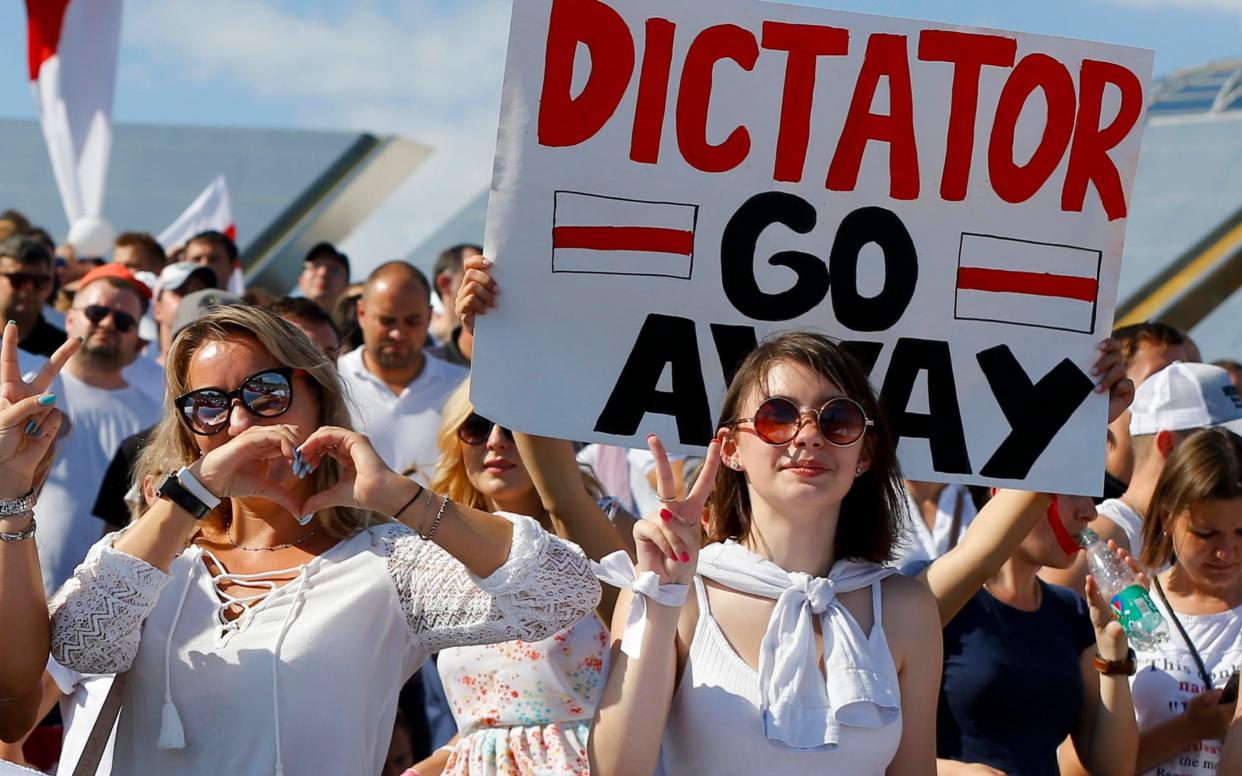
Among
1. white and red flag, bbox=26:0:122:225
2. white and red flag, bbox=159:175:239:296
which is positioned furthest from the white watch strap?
white and red flag, bbox=159:175:239:296

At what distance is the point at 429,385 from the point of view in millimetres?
6773

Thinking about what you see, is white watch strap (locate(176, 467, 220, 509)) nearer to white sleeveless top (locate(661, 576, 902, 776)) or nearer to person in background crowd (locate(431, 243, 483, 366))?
white sleeveless top (locate(661, 576, 902, 776))

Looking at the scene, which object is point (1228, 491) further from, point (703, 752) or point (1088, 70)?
point (703, 752)

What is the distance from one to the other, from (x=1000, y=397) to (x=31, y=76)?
9.57 metres

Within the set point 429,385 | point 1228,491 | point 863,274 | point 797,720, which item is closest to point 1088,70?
point 863,274

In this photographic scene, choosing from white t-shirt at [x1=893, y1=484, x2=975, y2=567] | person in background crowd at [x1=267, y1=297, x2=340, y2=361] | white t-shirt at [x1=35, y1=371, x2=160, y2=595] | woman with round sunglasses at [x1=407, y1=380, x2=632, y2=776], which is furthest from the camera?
person in background crowd at [x1=267, y1=297, x2=340, y2=361]

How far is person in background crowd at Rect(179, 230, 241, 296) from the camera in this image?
8.95 metres

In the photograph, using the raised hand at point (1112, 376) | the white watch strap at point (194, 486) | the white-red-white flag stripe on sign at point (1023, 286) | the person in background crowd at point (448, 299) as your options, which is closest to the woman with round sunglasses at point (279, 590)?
the white watch strap at point (194, 486)

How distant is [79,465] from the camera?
6.23 metres

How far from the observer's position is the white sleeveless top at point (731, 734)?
9.89 ft

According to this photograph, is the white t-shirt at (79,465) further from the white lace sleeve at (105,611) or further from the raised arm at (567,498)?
the white lace sleeve at (105,611)

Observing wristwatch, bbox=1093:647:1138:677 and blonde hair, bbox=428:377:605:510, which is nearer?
wristwatch, bbox=1093:647:1138:677

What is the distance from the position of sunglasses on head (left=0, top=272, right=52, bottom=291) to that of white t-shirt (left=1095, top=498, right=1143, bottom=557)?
450 centimetres

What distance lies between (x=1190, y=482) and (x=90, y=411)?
13.8ft
